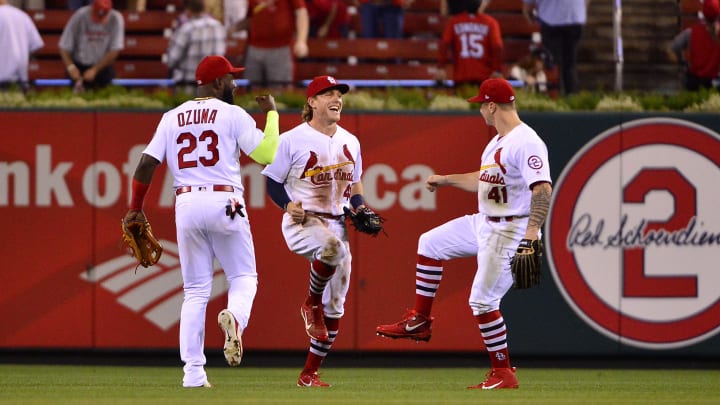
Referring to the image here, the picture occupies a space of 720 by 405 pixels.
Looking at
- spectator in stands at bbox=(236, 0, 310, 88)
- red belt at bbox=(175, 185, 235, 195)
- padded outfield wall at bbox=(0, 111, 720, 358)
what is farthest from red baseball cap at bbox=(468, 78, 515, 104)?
spectator in stands at bbox=(236, 0, 310, 88)

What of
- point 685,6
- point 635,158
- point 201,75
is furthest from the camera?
point 685,6

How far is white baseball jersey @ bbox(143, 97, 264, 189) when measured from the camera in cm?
942

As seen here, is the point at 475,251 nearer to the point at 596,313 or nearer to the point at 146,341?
the point at 596,313

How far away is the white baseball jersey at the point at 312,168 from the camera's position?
10062 millimetres

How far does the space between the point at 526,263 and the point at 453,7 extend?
6.52 meters

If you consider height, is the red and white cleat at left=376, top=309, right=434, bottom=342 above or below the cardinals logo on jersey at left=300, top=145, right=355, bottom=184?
below

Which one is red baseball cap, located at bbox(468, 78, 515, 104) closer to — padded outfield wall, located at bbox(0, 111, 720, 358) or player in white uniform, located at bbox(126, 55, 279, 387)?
player in white uniform, located at bbox(126, 55, 279, 387)

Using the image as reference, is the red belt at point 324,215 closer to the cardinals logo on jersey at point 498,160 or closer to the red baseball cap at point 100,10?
the cardinals logo on jersey at point 498,160

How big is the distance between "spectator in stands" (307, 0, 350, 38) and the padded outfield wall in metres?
4.10

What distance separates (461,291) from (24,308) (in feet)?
13.1

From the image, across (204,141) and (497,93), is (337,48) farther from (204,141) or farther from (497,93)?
(204,141)

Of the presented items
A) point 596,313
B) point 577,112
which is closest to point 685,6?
point 577,112

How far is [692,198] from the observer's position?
41.7ft

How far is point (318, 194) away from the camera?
10094 mm
